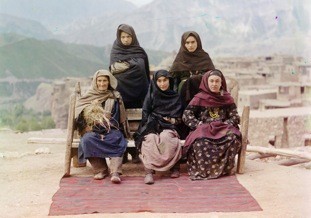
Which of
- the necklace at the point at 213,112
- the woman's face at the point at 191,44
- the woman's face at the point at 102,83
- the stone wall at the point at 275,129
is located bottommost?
the stone wall at the point at 275,129

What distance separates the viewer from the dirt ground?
13.4 ft

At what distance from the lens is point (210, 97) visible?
5512 millimetres

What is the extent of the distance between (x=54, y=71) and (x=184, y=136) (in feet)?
187

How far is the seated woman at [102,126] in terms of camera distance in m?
5.34

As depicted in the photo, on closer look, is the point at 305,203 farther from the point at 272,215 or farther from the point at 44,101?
the point at 44,101

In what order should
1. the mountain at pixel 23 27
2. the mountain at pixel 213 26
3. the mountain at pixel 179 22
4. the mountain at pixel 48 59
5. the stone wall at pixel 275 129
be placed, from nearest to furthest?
the stone wall at pixel 275 129 < the mountain at pixel 48 59 < the mountain at pixel 23 27 < the mountain at pixel 179 22 < the mountain at pixel 213 26

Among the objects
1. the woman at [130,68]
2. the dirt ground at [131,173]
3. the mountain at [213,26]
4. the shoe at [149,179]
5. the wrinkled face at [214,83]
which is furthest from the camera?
the mountain at [213,26]

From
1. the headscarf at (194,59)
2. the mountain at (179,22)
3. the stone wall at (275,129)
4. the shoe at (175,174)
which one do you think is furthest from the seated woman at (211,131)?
the mountain at (179,22)

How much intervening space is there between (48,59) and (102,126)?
6143cm

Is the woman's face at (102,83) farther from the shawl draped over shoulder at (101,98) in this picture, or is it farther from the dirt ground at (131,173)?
the dirt ground at (131,173)

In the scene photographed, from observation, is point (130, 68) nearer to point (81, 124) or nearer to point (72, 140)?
point (81, 124)

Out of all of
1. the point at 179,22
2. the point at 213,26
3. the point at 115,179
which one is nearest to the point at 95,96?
the point at 115,179

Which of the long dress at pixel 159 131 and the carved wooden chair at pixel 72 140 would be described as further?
the carved wooden chair at pixel 72 140

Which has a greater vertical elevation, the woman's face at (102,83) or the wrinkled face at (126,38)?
the wrinkled face at (126,38)
